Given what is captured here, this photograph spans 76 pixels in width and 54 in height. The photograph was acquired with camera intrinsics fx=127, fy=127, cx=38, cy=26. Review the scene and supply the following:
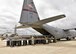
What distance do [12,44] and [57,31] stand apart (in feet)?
39.8

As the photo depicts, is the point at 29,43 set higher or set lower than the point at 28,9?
lower

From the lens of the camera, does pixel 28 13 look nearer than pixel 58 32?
Yes

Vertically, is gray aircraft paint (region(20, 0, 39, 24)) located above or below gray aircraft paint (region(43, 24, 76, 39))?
above

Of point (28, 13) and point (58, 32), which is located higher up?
point (28, 13)

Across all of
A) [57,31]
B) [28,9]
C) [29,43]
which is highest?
[28,9]

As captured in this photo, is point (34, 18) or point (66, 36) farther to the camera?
point (66, 36)

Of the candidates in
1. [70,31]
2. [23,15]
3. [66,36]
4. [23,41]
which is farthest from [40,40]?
[70,31]

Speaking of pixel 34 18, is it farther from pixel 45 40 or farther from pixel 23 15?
pixel 45 40

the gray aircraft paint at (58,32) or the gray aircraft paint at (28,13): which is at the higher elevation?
the gray aircraft paint at (28,13)

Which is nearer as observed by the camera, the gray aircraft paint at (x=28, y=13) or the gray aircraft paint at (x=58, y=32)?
the gray aircraft paint at (x=28, y=13)

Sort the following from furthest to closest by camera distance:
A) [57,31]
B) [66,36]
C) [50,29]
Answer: [66,36] → [57,31] → [50,29]

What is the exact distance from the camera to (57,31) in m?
27.0

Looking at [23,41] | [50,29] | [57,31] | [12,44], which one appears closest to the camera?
[12,44]

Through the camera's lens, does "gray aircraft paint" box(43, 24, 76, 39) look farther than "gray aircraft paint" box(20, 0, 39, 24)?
Yes
